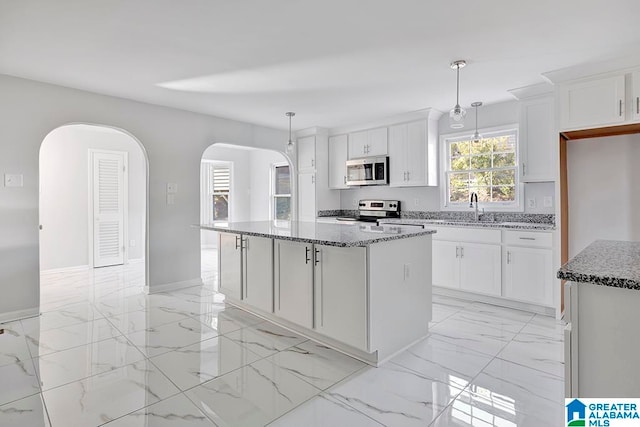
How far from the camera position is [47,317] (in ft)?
11.5

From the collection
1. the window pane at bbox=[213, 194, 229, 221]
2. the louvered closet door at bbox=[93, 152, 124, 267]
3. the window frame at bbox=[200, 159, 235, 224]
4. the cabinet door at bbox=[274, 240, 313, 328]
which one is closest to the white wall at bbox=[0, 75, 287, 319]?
the cabinet door at bbox=[274, 240, 313, 328]

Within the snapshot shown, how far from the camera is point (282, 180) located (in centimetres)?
802

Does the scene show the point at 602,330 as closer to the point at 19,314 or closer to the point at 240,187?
the point at 19,314

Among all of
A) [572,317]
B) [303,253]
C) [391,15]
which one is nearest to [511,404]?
[572,317]

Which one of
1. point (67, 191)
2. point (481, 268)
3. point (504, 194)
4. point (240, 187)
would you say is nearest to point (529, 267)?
point (481, 268)

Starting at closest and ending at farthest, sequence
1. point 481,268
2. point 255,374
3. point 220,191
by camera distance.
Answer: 1. point 255,374
2. point 481,268
3. point 220,191

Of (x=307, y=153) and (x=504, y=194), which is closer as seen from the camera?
(x=504, y=194)

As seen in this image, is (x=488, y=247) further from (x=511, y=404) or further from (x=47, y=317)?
(x=47, y=317)

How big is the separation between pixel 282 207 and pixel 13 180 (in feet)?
16.8

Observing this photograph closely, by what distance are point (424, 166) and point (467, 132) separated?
0.71 metres

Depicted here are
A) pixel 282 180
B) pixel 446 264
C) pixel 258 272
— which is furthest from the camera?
pixel 282 180

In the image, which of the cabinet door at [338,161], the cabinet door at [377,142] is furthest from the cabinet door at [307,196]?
the cabinet door at [377,142]

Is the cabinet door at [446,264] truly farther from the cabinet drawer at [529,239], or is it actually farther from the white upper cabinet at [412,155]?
the white upper cabinet at [412,155]

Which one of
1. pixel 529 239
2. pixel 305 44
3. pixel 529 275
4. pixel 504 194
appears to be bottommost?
pixel 529 275
